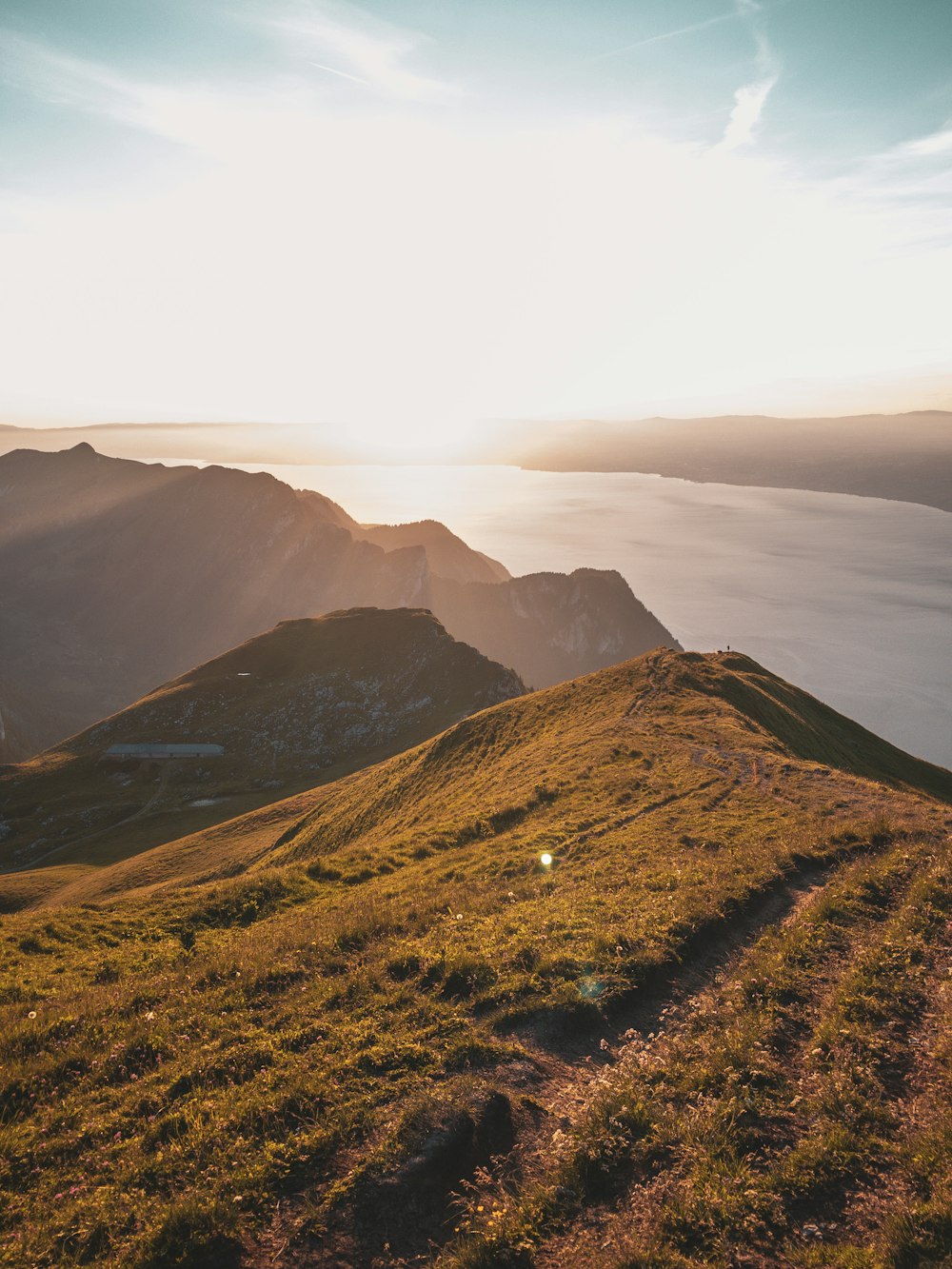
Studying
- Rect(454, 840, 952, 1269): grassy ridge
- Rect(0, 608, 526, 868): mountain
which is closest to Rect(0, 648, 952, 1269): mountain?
Rect(454, 840, 952, 1269): grassy ridge

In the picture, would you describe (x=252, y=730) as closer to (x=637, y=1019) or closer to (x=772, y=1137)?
(x=637, y=1019)

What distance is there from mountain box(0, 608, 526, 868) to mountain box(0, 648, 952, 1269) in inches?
2672

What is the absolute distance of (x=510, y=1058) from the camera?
41.0 ft

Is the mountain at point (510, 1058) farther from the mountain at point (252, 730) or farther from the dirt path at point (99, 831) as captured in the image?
the dirt path at point (99, 831)

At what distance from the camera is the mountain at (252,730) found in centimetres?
8450

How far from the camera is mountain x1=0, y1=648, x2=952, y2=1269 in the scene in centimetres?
870

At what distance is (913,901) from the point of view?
16.7 m

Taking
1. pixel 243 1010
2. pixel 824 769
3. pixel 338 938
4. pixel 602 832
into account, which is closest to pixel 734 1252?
pixel 243 1010

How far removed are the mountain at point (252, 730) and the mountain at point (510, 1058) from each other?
67.9m

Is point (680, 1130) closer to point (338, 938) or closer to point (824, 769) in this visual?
point (338, 938)

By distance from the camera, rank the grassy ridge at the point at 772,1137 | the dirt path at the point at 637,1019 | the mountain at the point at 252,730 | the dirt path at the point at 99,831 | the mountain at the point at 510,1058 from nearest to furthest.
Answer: the grassy ridge at the point at 772,1137, the mountain at the point at 510,1058, the dirt path at the point at 637,1019, the dirt path at the point at 99,831, the mountain at the point at 252,730

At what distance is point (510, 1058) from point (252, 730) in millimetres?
100050

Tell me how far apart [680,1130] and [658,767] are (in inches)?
976

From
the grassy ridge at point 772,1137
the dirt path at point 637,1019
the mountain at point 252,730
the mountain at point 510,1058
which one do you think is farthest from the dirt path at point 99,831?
the grassy ridge at point 772,1137
